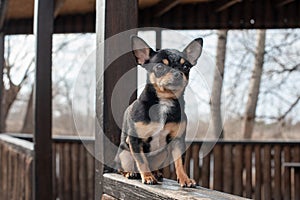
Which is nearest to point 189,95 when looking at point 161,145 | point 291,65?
point 161,145

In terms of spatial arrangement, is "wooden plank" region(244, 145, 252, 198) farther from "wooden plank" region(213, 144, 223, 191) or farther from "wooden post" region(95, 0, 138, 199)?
"wooden post" region(95, 0, 138, 199)

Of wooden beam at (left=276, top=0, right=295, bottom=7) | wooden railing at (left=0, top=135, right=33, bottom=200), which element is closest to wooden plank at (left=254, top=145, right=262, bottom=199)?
wooden beam at (left=276, top=0, right=295, bottom=7)

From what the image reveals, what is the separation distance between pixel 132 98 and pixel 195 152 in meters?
4.28

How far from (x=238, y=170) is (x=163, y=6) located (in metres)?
2.25

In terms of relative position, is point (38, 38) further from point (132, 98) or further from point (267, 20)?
point (267, 20)

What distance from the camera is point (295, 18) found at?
244 inches

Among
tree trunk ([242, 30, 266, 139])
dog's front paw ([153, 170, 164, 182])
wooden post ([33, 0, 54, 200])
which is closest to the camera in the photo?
dog's front paw ([153, 170, 164, 182])

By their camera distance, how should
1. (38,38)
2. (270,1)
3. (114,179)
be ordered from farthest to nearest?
(270,1) < (38,38) < (114,179)

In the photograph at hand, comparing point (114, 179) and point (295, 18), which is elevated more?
point (295, 18)

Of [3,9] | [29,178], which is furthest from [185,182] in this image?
[3,9]

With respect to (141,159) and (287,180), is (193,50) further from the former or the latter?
(287,180)

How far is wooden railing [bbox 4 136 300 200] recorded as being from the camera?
6.99 metres

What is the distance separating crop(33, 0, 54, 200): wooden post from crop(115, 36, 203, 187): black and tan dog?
208cm

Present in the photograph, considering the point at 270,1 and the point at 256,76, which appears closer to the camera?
the point at 270,1
